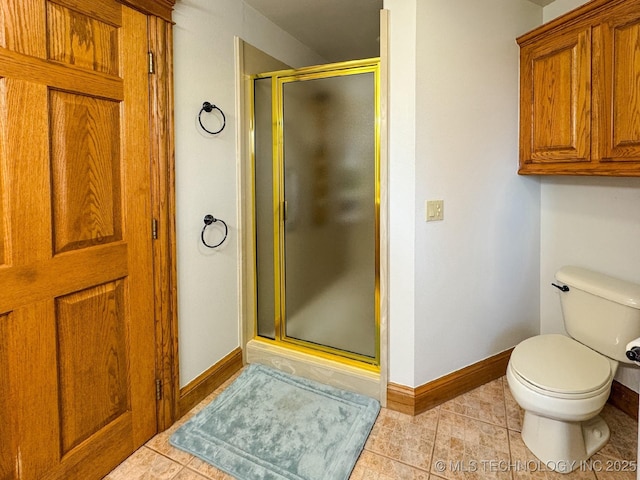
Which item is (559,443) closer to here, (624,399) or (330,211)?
(624,399)

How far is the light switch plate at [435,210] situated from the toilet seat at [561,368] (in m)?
0.75

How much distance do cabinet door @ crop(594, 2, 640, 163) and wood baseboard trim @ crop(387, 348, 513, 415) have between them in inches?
50.1

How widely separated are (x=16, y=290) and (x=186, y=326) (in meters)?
0.83

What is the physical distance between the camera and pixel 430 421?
1.88 m

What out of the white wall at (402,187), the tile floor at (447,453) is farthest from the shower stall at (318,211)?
the tile floor at (447,453)

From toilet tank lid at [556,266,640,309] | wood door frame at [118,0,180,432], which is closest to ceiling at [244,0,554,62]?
wood door frame at [118,0,180,432]

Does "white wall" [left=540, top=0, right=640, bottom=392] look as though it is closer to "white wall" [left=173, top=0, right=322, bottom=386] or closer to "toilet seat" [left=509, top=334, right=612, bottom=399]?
"toilet seat" [left=509, top=334, right=612, bottom=399]

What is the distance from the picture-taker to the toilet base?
61.8 inches

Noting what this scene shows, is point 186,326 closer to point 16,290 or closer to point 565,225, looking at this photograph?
point 16,290

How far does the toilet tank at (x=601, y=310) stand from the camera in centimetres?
165

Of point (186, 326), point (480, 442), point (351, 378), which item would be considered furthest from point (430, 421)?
point (186, 326)

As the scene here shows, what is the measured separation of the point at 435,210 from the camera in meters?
1.91

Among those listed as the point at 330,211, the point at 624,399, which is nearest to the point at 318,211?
the point at 330,211

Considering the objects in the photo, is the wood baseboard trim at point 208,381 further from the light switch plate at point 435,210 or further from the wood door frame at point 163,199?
the light switch plate at point 435,210
